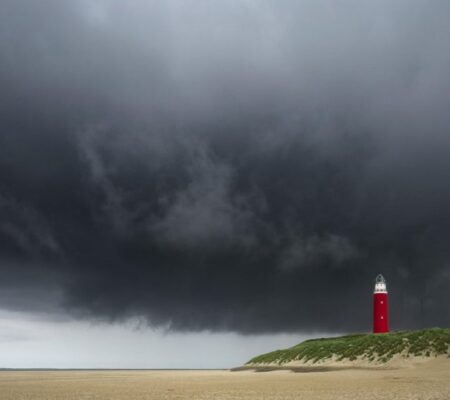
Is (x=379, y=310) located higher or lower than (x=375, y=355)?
higher

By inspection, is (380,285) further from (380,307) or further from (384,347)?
(384,347)

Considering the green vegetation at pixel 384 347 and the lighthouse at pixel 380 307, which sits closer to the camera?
the green vegetation at pixel 384 347

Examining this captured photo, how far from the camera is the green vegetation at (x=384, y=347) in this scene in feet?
211

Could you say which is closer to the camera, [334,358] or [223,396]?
[223,396]

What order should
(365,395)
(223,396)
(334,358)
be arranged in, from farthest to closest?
(334,358), (223,396), (365,395)

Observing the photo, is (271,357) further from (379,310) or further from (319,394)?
(319,394)

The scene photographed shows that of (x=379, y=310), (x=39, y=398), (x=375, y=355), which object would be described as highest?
(x=379, y=310)

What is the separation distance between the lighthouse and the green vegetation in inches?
670

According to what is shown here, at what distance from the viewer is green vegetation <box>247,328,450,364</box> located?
211 ft

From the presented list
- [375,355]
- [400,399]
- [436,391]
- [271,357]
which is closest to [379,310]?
[271,357]

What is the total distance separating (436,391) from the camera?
33.8m

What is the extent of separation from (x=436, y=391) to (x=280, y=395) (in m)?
10.4

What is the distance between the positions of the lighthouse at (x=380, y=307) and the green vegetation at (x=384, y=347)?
17.0 meters

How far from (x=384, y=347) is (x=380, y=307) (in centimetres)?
3143
